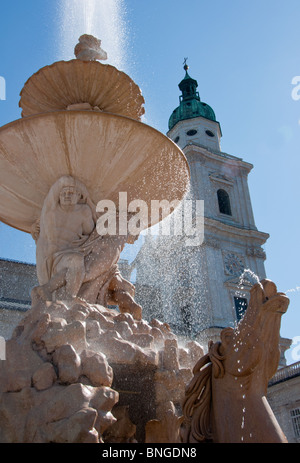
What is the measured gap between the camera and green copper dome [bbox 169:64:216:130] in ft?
122

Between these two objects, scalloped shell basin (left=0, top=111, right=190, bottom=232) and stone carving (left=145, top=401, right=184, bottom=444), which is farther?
scalloped shell basin (left=0, top=111, right=190, bottom=232)

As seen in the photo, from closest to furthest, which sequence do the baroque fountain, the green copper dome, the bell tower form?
the baroque fountain < the bell tower < the green copper dome

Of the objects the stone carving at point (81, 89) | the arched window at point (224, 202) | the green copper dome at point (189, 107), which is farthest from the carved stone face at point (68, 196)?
the green copper dome at point (189, 107)

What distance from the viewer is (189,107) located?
38.2 metres

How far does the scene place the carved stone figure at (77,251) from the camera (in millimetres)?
4145

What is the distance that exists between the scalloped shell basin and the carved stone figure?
8.1 inches

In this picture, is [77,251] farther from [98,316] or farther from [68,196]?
[98,316]

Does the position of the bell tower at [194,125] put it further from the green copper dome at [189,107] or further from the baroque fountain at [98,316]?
the baroque fountain at [98,316]

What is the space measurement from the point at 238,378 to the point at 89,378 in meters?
0.87

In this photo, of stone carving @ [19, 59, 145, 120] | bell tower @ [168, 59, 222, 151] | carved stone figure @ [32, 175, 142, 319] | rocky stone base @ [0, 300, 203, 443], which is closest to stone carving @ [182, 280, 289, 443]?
rocky stone base @ [0, 300, 203, 443]

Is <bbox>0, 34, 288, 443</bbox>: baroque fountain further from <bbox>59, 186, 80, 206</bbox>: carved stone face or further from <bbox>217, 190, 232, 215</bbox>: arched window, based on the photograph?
<bbox>217, 190, 232, 215</bbox>: arched window

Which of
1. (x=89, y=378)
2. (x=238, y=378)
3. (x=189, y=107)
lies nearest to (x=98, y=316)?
(x=89, y=378)

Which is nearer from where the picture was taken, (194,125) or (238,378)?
(238,378)

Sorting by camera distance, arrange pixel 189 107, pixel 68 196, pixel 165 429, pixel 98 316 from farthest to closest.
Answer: pixel 189 107 → pixel 68 196 → pixel 98 316 → pixel 165 429
